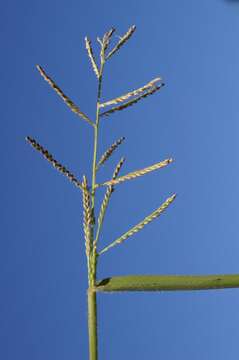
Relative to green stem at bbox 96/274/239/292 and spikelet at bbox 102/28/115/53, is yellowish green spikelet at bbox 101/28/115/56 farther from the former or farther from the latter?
green stem at bbox 96/274/239/292

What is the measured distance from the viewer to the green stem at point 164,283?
564 mm

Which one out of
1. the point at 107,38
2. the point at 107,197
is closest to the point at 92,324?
the point at 107,197

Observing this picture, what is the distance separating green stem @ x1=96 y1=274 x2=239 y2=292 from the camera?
0.56m

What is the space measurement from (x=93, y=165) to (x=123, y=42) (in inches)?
8.7

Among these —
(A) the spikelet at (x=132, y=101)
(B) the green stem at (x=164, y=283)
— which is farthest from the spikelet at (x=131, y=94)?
(B) the green stem at (x=164, y=283)

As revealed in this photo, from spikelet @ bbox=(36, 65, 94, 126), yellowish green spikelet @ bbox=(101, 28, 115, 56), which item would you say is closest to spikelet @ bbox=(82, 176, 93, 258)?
spikelet @ bbox=(36, 65, 94, 126)

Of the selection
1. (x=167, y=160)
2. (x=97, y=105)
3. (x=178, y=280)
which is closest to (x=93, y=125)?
(x=97, y=105)

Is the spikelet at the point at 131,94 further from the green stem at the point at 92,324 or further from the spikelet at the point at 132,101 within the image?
the green stem at the point at 92,324

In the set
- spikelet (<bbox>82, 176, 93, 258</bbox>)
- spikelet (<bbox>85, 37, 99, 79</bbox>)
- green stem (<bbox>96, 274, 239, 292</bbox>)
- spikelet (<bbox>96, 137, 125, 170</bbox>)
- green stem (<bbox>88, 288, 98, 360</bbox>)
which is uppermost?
spikelet (<bbox>85, 37, 99, 79</bbox>)

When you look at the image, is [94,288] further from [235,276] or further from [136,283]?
[235,276]

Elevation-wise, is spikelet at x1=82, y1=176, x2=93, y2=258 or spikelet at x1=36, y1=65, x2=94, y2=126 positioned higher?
spikelet at x1=36, y1=65, x2=94, y2=126

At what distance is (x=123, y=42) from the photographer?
28.7 inches

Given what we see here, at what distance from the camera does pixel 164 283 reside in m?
0.56

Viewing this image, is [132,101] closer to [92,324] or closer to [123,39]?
[123,39]
